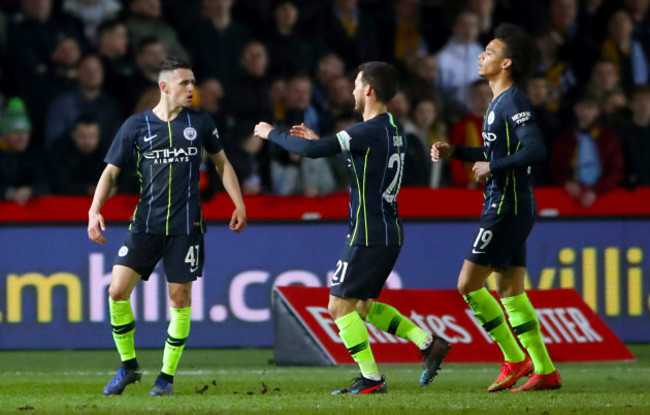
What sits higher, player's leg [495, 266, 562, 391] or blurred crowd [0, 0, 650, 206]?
blurred crowd [0, 0, 650, 206]

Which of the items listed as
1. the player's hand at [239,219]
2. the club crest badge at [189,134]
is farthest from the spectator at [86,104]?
the player's hand at [239,219]

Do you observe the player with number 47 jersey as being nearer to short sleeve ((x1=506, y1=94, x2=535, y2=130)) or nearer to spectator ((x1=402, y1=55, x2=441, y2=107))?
short sleeve ((x1=506, y1=94, x2=535, y2=130))

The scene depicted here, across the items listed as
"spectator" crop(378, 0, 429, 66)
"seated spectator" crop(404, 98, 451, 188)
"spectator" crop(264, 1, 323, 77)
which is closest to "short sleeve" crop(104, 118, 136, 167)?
"seated spectator" crop(404, 98, 451, 188)

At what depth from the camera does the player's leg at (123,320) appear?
7.68 meters

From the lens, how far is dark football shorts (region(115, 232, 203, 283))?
769 centimetres

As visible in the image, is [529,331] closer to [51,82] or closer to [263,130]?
[263,130]

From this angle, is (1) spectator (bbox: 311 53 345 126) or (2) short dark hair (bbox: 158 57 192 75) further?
(1) spectator (bbox: 311 53 345 126)

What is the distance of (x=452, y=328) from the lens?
413 inches

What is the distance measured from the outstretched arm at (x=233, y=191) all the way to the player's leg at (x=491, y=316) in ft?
4.69

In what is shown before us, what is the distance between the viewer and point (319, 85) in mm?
13719

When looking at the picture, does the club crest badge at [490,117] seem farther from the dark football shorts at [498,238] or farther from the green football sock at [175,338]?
the green football sock at [175,338]

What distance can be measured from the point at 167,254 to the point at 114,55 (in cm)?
573

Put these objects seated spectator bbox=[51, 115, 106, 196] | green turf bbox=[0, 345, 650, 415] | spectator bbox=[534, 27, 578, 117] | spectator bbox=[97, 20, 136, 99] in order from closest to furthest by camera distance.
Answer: green turf bbox=[0, 345, 650, 415], seated spectator bbox=[51, 115, 106, 196], spectator bbox=[97, 20, 136, 99], spectator bbox=[534, 27, 578, 117]

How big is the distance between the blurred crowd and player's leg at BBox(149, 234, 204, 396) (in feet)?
13.1
